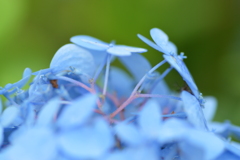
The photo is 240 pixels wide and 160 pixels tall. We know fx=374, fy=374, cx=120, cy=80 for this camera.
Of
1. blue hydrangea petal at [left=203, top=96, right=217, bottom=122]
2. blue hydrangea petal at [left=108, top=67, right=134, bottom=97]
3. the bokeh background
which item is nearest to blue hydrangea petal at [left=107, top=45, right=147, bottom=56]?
blue hydrangea petal at [left=108, top=67, right=134, bottom=97]

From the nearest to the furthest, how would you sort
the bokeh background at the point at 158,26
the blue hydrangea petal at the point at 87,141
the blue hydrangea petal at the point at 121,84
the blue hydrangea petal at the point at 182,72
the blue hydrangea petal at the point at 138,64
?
1. the blue hydrangea petal at the point at 87,141
2. the blue hydrangea petal at the point at 182,72
3. the blue hydrangea petal at the point at 138,64
4. the blue hydrangea petal at the point at 121,84
5. the bokeh background at the point at 158,26

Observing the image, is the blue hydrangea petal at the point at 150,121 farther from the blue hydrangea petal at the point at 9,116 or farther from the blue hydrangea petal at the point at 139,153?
the blue hydrangea petal at the point at 9,116

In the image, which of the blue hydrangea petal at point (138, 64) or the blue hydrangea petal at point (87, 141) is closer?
the blue hydrangea petal at point (87, 141)

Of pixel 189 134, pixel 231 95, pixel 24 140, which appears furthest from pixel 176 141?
pixel 231 95

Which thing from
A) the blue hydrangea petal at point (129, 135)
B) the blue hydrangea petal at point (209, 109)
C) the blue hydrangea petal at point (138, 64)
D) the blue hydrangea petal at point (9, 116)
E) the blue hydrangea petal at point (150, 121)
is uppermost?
the blue hydrangea petal at point (209, 109)

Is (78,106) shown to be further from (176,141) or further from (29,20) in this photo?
(29,20)

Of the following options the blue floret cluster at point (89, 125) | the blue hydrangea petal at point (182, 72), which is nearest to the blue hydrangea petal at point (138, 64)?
the blue floret cluster at point (89, 125)
